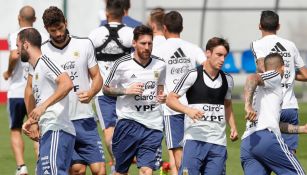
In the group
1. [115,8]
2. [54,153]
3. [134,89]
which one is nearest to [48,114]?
[54,153]

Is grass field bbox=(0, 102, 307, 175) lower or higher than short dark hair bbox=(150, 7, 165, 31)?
lower

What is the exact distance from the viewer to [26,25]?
16875mm

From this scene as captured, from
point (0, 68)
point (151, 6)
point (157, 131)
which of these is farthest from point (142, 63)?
point (151, 6)

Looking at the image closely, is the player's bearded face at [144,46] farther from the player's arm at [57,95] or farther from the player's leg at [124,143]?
the player's arm at [57,95]

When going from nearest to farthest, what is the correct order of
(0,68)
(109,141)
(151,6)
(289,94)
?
(289,94), (109,141), (0,68), (151,6)

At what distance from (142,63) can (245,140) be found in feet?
6.18

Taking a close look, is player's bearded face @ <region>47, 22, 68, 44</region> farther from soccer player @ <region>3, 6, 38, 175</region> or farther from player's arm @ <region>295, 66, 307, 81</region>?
soccer player @ <region>3, 6, 38, 175</region>

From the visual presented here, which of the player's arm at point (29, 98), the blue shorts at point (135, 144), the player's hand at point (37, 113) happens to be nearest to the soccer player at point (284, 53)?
the blue shorts at point (135, 144)

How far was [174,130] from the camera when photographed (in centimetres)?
1564

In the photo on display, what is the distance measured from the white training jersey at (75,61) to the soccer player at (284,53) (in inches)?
95.0

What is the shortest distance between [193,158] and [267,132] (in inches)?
35.8

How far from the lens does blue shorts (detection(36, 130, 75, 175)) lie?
1204cm

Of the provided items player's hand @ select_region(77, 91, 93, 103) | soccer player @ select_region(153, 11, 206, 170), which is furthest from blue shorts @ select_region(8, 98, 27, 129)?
player's hand @ select_region(77, 91, 93, 103)

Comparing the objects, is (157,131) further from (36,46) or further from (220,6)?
(220,6)
